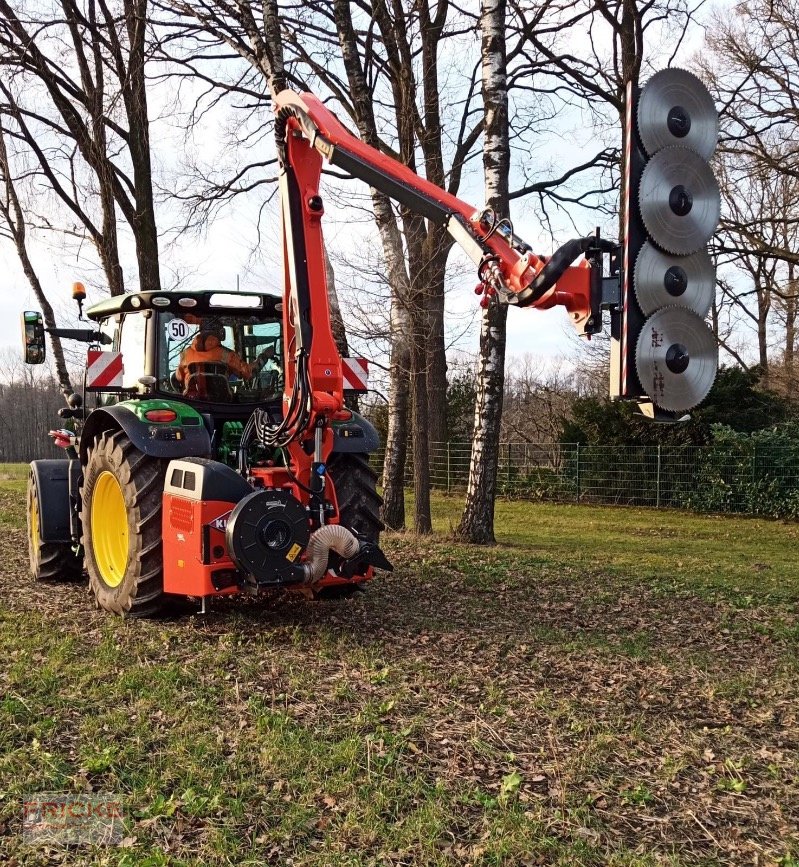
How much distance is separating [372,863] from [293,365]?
11.9ft

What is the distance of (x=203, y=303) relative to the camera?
6.69 m

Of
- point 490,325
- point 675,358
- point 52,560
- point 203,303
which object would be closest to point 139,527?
point 203,303

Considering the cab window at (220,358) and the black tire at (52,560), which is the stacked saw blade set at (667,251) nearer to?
the cab window at (220,358)

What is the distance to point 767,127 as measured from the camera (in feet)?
51.5

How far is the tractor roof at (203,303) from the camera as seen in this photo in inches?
259

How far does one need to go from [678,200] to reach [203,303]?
12.5 ft

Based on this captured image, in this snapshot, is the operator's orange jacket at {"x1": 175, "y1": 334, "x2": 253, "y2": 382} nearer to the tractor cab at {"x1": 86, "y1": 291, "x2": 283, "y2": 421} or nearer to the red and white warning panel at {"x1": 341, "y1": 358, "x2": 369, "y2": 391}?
the tractor cab at {"x1": 86, "y1": 291, "x2": 283, "y2": 421}

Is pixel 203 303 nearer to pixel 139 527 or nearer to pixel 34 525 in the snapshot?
pixel 139 527

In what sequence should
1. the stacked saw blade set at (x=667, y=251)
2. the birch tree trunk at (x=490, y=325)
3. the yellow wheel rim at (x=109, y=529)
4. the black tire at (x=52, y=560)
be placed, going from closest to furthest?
1. the stacked saw blade set at (x=667, y=251)
2. the yellow wheel rim at (x=109, y=529)
3. the black tire at (x=52, y=560)
4. the birch tree trunk at (x=490, y=325)

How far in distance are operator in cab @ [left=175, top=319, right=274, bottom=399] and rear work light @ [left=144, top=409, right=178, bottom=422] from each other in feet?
2.10

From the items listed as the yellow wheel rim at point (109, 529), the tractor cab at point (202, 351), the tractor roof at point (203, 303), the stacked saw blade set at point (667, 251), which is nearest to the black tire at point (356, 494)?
the tractor cab at point (202, 351)

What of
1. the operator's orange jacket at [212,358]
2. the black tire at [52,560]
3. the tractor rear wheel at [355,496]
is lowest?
the black tire at [52,560]

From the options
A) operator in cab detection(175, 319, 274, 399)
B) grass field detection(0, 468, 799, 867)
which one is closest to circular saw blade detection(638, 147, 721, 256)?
grass field detection(0, 468, 799, 867)

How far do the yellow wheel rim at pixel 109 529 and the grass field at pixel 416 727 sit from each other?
1.28 feet
